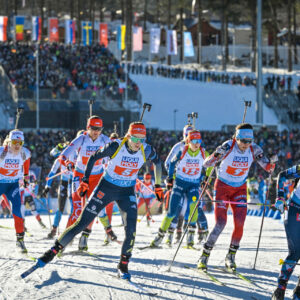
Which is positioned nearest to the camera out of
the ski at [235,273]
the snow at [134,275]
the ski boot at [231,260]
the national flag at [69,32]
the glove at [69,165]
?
the snow at [134,275]

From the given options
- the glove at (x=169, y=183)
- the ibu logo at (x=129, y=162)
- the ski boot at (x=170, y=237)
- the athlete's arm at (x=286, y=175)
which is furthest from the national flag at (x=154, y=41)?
the athlete's arm at (x=286, y=175)

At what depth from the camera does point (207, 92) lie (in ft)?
156

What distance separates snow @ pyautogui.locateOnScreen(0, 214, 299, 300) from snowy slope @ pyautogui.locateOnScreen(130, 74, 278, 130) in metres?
28.5

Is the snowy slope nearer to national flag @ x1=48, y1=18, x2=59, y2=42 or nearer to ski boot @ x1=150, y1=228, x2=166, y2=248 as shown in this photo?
national flag @ x1=48, y1=18, x2=59, y2=42

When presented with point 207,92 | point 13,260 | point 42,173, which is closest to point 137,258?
point 13,260

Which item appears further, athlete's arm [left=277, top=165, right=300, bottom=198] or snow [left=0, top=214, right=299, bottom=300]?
snow [left=0, top=214, right=299, bottom=300]

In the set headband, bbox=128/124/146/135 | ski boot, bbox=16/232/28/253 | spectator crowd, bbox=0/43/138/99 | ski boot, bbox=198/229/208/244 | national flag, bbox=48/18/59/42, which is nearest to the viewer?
headband, bbox=128/124/146/135

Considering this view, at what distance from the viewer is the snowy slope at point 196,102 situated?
1688 inches

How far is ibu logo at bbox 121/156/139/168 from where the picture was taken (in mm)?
9594

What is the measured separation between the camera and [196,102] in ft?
151

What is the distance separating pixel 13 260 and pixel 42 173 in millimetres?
15112

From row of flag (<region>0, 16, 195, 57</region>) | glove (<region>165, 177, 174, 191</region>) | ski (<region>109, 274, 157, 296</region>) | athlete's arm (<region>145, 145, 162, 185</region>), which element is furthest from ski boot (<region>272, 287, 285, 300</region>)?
row of flag (<region>0, 16, 195, 57</region>)

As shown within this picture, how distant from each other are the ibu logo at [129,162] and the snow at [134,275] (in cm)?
155

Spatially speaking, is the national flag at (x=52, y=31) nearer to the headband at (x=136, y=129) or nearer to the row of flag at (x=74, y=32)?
the row of flag at (x=74, y=32)
